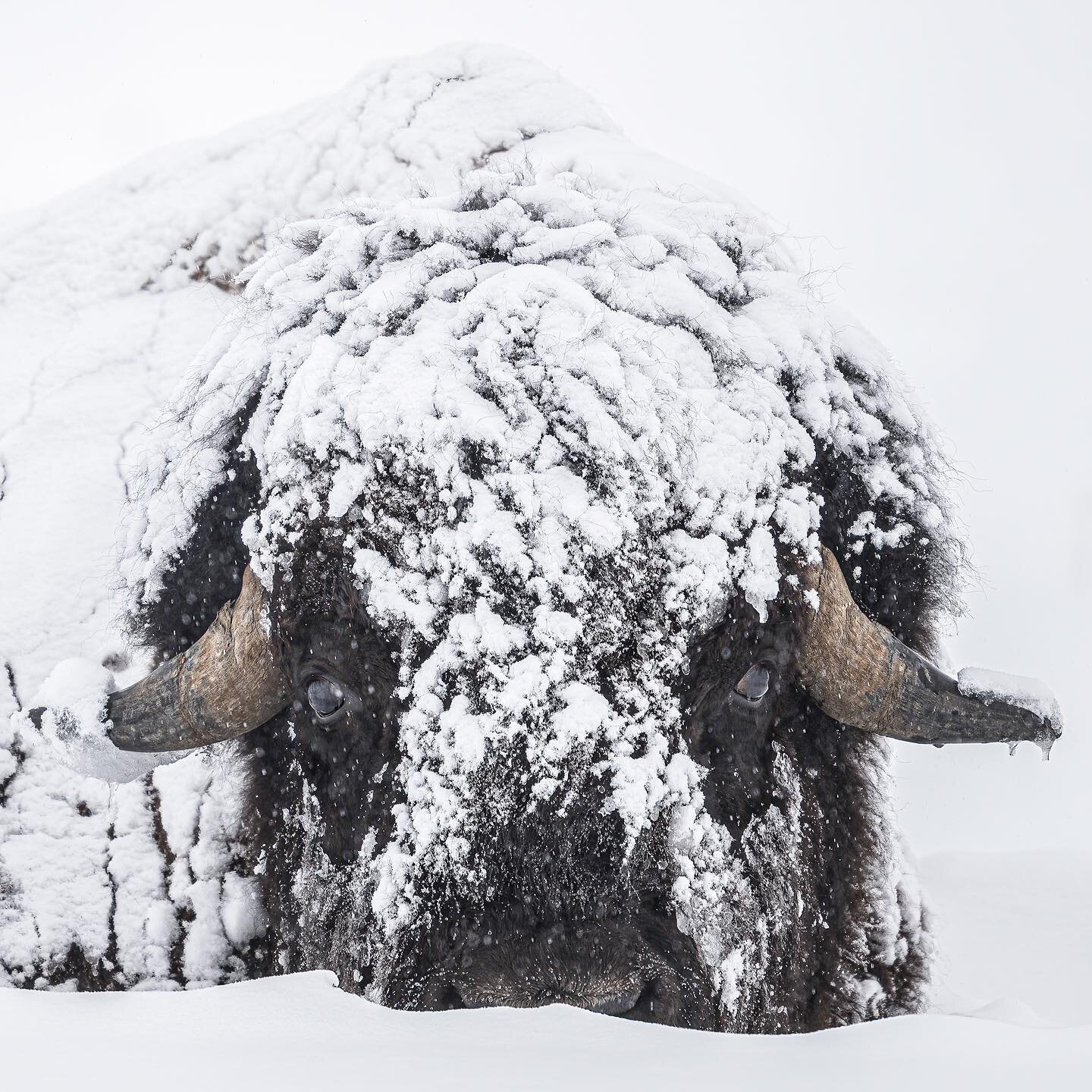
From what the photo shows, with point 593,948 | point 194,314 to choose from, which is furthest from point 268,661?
point 194,314

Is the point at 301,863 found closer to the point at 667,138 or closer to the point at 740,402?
the point at 740,402

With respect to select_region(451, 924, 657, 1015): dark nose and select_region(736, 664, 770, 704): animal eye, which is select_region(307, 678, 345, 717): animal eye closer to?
select_region(451, 924, 657, 1015): dark nose

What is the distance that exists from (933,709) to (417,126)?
11.2 feet

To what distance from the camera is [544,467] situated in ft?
7.68

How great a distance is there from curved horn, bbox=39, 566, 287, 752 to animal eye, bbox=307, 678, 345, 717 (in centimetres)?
15

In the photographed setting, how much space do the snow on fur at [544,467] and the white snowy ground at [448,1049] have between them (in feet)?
1.12

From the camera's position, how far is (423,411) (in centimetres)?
241

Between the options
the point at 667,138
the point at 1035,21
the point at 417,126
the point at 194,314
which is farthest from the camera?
the point at 667,138

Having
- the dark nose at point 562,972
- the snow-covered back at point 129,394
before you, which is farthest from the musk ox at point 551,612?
the snow-covered back at point 129,394

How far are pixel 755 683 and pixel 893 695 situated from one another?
494 millimetres

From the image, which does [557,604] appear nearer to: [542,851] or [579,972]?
[542,851]

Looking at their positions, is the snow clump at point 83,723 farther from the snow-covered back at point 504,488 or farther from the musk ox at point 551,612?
the snow-covered back at point 504,488

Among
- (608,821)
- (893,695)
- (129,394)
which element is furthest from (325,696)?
(129,394)

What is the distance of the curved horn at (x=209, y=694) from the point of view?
269 cm
